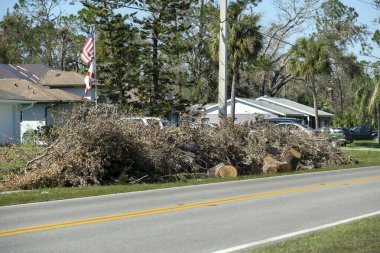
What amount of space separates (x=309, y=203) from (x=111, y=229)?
5.23 metres

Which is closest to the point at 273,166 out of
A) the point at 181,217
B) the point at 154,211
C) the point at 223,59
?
the point at 223,59

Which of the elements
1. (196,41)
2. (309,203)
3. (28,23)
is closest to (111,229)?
(309,203)

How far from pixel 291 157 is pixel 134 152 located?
739 centimetres

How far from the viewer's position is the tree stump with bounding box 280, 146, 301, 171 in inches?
925

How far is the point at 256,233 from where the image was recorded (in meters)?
9.41

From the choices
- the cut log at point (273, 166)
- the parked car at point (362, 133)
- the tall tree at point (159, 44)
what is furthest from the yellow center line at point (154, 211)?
the parked car at point (362, 133)

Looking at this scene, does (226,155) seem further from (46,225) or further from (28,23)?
(28,23)

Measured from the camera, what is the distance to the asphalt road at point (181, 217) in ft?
28.3

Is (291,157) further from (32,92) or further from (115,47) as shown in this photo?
(32,92)

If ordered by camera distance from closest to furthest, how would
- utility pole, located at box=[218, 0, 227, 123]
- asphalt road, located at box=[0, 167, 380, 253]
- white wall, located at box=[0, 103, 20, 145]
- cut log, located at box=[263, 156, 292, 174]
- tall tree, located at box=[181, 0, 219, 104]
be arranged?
1. asphalt road, located at box=[0, 167, 380, 253]
2. cut log, located at box=[263, 156, 292, 174]
3. utility pole, located at box=[218, 0, 227, 123]
4. white wall, located at box=[0, 103, 20, 145]
5. tall tree, located at box=[181, 0, 219, 104]

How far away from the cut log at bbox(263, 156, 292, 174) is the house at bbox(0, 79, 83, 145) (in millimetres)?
17127

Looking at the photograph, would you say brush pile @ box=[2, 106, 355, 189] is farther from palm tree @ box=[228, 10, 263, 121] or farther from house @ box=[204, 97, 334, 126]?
house @ box=[204, 97, 334, 126]

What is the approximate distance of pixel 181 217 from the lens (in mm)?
11031

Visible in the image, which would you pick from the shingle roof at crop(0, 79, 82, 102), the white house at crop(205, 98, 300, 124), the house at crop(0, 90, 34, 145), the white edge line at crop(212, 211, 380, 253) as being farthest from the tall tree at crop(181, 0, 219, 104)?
the white edge line at crop(212, 211, 380, 253)
